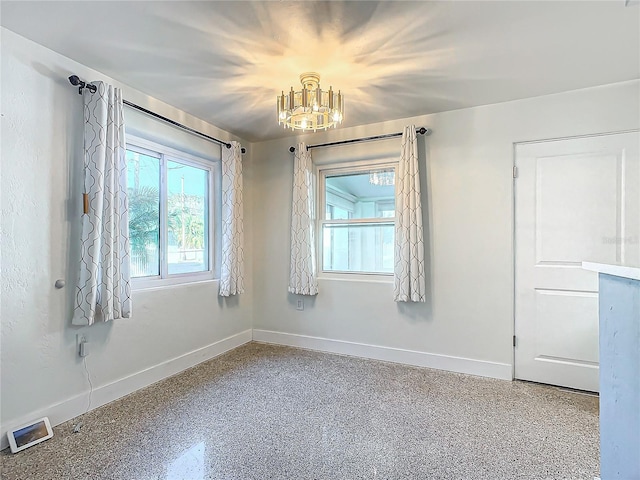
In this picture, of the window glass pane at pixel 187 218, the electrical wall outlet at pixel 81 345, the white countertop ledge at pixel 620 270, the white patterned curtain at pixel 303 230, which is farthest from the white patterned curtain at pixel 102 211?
the white countertop ledge at pixel 620 270

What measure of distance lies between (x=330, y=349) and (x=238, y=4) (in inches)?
117

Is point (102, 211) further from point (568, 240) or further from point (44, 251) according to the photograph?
point (568, 240)

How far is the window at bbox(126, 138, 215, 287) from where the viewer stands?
2.66 m

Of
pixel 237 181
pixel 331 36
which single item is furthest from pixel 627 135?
pixel 237 181

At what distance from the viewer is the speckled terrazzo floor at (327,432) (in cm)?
163

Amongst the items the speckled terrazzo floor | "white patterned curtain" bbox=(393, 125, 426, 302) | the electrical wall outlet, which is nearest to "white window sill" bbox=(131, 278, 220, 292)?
the electrical wall outlet

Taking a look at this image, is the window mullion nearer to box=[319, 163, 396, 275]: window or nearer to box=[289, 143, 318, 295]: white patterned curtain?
box=[289, 143, 318, 295]: white patterned curtain

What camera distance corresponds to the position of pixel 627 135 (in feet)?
7.86

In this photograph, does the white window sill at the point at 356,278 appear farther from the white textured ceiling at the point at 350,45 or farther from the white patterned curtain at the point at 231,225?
the white textured ceiling at the point at 350,45

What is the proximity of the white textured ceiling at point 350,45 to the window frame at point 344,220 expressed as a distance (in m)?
0.74

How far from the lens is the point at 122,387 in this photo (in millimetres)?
2426

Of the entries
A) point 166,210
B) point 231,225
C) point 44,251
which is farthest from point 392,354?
point 44,251

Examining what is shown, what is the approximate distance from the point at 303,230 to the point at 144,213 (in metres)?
1.46

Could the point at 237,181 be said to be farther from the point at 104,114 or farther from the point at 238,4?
the point at 238,4
